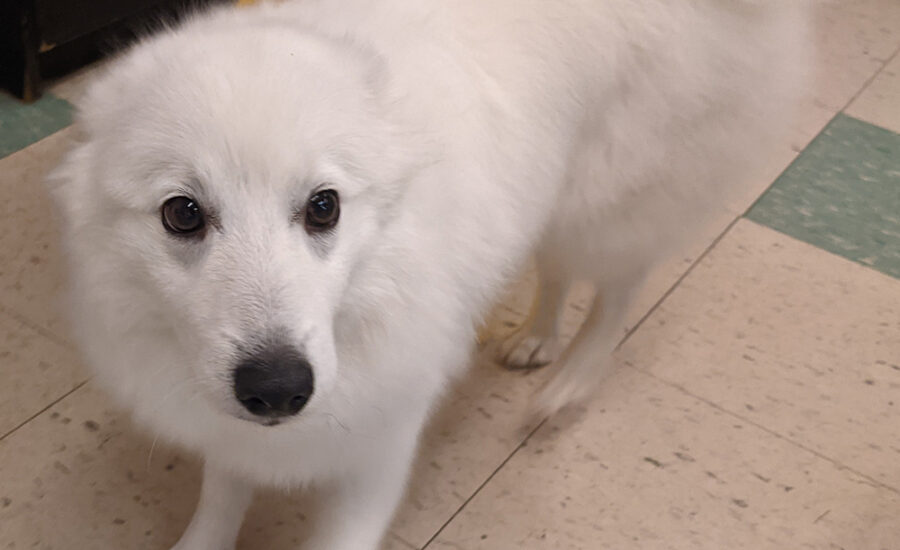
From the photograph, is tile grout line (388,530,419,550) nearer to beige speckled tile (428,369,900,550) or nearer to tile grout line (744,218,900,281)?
beige speckled tile (428,369,900,550)

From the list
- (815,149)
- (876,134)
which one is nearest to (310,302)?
(815,149)

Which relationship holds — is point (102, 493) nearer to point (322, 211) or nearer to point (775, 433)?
point (322, 211)

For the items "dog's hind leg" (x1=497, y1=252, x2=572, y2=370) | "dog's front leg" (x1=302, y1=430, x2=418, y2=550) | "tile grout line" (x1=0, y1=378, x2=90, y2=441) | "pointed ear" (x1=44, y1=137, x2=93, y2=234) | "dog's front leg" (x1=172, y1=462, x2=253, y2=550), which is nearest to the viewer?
"pointed ear" (x1=44, y1=137, x2=93, y2=234)

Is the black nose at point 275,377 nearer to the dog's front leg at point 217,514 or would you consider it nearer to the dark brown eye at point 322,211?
the dark brown eye at point 322,211

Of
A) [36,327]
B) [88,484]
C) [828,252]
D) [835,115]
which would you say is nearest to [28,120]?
[36,327]

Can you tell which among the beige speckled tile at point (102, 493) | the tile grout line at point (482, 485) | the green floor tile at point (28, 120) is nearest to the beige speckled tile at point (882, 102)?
the tile grout line at point (482, 485)

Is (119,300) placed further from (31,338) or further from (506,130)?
(31,338)

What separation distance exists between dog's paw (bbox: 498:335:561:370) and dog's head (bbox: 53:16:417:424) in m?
1.03

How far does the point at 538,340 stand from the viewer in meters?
2.22

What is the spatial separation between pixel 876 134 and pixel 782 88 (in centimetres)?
149

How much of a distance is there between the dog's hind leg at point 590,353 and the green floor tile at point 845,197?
81 cm

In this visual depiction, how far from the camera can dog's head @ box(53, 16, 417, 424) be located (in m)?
1.10

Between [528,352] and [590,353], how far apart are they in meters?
0.17

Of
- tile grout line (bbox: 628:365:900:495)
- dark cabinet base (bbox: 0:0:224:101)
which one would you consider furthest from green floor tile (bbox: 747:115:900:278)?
dark cabinet base (bbox: 0:0:224:101)
